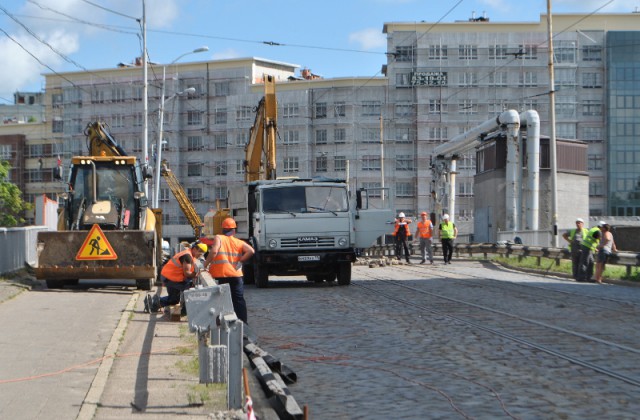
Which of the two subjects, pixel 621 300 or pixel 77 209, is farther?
pixel 77 209

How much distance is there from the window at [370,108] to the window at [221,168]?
15.1 meters

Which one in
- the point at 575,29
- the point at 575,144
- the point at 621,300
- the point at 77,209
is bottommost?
the point at 621,300

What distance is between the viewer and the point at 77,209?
24.4 metres

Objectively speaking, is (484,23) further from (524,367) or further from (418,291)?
(524,367)

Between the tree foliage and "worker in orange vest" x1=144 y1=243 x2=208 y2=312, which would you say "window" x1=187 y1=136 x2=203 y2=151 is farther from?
"worker in orange vest" x1=144 y1=243 x2=208 y2=312

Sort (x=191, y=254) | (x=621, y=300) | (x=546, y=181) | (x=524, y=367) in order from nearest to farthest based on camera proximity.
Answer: (x=524, y=367) < (x=191, y=254) < (x=621, y=300) < (x=546, y=181)

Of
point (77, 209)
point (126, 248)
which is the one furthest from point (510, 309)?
point (77, 209)

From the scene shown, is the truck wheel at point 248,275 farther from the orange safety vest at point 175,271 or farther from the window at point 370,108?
the window at point 370,108

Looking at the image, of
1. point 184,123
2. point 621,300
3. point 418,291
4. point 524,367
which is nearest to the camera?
point 524,367

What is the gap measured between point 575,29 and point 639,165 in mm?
13948

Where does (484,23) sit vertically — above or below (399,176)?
above

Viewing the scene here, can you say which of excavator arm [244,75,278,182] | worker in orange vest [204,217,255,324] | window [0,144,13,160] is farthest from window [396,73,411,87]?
worker in orange vest [204,217,255,324]

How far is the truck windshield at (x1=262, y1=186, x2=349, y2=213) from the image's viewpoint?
2344 cm

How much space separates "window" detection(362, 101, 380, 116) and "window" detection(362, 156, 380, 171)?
165 inches
